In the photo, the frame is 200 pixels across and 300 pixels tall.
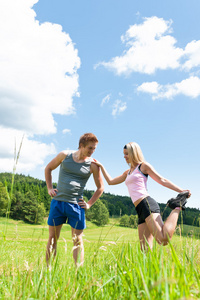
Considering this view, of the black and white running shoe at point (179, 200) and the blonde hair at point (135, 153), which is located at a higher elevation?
the blonde hair at point (135, 153)

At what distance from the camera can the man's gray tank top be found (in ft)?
14.1

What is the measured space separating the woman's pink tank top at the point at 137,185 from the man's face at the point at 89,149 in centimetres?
82

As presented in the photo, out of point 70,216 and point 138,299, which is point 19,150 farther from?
point 70,216

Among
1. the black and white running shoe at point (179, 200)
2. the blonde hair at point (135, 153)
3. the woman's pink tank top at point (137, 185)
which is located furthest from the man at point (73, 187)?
the black and white running shoe at point (179, 200)

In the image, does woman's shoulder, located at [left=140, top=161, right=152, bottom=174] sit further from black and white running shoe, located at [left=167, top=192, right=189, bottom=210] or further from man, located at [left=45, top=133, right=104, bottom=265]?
man, located at [left=45, top=133, right=104, bottom=265]

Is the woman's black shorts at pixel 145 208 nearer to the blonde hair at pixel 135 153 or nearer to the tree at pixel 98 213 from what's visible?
the blonde hair at pixel 135 153

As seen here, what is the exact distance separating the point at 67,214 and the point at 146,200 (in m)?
1.42

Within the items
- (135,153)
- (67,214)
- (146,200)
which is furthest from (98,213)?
(146,200)

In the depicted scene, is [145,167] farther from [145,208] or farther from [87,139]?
[87,139]

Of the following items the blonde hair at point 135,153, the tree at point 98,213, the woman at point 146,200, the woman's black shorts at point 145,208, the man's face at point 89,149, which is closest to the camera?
the woman at point 146,200

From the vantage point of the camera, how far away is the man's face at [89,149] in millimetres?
4223

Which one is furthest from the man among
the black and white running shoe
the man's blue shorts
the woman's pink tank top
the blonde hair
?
the black and white running shoe

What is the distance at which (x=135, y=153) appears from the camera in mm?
4367

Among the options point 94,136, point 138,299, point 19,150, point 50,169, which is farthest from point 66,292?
point 50,169
